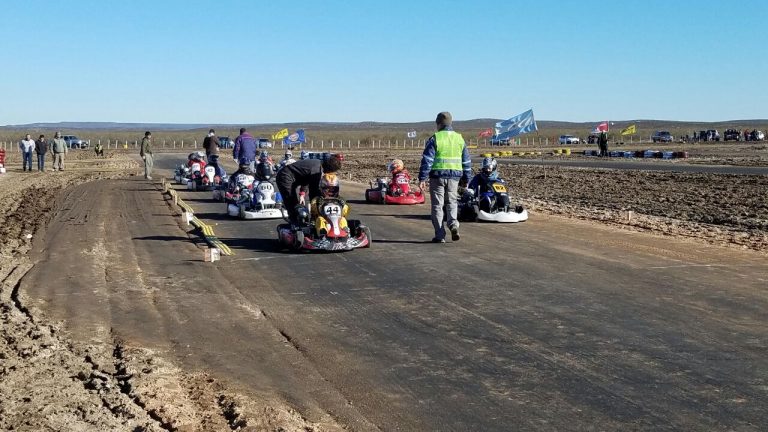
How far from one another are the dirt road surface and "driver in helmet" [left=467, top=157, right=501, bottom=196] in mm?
4747

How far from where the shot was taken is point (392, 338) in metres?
9.12

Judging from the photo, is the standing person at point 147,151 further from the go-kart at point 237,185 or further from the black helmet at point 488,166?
the black helmet at point 488,166

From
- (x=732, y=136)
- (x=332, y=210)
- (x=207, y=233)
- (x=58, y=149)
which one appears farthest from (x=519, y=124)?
(x=732, y=136)

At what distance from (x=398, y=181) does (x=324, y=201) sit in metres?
10.0

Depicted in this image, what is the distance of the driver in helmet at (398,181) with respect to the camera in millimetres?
25781

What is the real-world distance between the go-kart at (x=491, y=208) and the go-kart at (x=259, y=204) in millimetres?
4102

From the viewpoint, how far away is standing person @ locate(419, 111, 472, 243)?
16234mm

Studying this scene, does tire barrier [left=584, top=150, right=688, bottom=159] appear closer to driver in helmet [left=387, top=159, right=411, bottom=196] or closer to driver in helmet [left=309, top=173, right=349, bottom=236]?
driver in helmet [left=387, top=159, right=411, bottom=196]

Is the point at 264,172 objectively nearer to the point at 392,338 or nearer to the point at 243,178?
the point at 243,178

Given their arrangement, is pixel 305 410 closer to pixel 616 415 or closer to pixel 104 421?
pixel 104 421

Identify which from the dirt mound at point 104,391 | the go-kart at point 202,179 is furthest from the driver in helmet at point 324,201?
the go-kart at point 202,179

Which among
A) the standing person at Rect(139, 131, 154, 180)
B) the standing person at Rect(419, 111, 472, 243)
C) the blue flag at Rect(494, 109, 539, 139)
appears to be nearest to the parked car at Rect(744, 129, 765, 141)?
the blue flag at Rect(494, 109, 539, 139)

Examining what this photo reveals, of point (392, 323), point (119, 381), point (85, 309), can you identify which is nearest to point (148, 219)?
point (85, 309)

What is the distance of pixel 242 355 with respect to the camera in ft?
28.1
